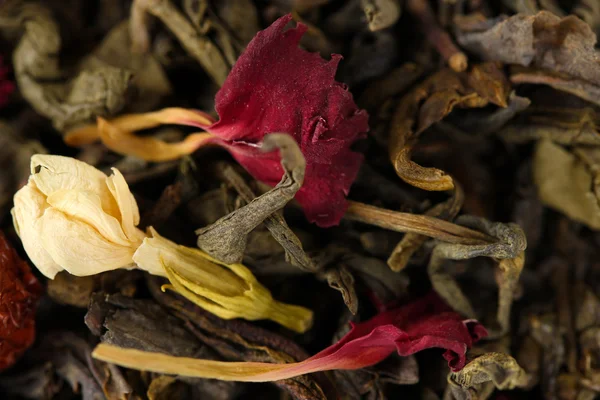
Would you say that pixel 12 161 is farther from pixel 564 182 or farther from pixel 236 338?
pixel 564 182

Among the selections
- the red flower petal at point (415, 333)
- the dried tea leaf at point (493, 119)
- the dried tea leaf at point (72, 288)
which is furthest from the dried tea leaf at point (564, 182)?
the dried tea leaf at point (72, 288)

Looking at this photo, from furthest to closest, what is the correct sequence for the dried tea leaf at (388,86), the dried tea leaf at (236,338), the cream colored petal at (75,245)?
1. the dried tea leaf at (388,86)
2. the dried tea leaf at (236,338)
3. the cream colored petal at (75,245)

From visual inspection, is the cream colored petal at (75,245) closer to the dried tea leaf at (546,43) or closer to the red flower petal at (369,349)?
the red flower petal at (369,349)

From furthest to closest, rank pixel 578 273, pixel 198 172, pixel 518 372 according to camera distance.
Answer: pixel 578 273 < pixel 198 172 < pixel 518 372

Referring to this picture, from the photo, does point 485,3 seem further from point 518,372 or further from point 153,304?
point 153,304

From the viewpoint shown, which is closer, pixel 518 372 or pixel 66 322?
pixel 518 372

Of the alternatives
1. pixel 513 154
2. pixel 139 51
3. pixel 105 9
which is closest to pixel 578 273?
pixel 513 154
